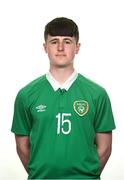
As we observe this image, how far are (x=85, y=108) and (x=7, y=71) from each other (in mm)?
811

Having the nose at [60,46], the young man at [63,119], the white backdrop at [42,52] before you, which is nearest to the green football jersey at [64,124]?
the young man at [63,119]

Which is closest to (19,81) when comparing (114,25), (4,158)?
(4,158)

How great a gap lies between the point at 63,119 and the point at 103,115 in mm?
166

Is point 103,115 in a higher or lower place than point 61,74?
lower

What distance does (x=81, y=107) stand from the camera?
5.29 ft

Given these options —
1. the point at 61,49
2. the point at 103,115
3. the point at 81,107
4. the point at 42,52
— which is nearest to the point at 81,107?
the point at 81,107

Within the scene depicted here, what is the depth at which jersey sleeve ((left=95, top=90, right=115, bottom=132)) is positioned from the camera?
1.66 m

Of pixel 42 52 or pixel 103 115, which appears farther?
pixel 42 52

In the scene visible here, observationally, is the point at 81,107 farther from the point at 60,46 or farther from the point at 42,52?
the point at 42,52

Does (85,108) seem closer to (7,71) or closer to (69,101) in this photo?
(69,101)

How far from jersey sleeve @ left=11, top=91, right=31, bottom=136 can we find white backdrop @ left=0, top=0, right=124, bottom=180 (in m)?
0.58

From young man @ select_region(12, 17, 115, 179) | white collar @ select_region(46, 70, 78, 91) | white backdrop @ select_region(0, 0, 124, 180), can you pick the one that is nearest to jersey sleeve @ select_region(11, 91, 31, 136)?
young man @ select_region(12, 17, 115, 179)

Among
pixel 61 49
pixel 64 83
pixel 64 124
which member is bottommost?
pixel 64 124

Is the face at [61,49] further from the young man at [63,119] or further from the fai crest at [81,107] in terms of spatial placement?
the fai crest at [81,107]
